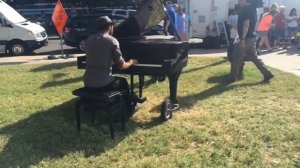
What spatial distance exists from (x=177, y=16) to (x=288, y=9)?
8347mm

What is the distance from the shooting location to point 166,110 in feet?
20.6

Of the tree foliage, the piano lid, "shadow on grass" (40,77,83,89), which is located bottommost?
"shadow on grass" (40,77,83,89)

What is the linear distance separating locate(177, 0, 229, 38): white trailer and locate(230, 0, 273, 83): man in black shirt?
8.13 metres

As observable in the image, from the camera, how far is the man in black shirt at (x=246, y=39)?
8.80 m

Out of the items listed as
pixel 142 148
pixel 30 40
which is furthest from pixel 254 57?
pixel 30 40

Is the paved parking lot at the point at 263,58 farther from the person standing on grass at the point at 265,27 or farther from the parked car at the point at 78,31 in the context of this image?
the person standing on grass at the point at 265,27

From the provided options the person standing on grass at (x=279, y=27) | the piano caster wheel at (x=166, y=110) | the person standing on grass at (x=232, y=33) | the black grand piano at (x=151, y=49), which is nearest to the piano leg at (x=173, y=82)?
the black grand piano at (x=151, y=49)

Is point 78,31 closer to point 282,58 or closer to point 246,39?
point 282,58

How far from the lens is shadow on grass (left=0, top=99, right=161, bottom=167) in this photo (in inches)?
201

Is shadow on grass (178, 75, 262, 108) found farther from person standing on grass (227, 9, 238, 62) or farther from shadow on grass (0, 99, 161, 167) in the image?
shadow on grass (0, 99, 161, 167)

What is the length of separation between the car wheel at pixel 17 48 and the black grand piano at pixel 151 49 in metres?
10.1

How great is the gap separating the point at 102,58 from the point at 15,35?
444 inches

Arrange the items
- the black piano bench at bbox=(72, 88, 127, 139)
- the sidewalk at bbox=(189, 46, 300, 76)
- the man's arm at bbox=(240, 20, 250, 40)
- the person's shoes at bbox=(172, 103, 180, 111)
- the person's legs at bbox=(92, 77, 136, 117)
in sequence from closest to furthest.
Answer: the black piano bench at bbox=(72, 88, 127, 139) < the person's legs at bbox=(92, 77, 136, 117) < the person's shoes at bbox=(172, 103, 180, 111) < the man's arm at bbox=(240, 20, 250, 40) < the sidewalk at bbox=(189, 46, 300, 76)

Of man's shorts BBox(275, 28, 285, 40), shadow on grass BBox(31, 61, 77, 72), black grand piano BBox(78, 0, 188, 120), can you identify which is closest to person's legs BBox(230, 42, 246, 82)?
black grand piano BBox(78, 0, 188, 120)
